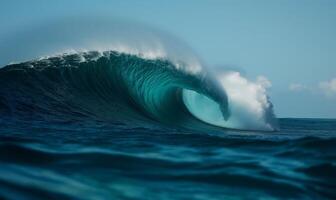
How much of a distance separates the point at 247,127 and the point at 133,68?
5.87 m


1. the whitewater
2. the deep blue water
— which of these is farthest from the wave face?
the deep blue water

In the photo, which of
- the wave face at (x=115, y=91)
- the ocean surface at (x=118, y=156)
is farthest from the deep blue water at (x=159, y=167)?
the wave face at (x=115, y=91)

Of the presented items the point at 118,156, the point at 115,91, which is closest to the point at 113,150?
the point at 118,156

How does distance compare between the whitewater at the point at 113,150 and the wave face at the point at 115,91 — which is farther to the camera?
the wave face at the point at 115,91

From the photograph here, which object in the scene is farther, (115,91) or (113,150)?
(115,91)

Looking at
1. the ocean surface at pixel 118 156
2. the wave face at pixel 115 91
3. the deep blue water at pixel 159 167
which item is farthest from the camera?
the wave face at pixel 115 91

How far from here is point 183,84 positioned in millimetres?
18250

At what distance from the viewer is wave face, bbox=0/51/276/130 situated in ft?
39.1

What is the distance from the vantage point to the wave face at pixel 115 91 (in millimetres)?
11922

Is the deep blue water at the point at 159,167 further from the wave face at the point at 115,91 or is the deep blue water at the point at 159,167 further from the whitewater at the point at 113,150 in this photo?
the wave face at the point at 115,91

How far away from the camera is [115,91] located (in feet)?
48.9

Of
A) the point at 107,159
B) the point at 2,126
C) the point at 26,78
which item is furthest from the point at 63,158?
the point at 26,78

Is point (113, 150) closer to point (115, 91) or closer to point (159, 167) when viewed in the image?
point (159, 167)

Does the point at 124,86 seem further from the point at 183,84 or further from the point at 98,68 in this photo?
the point at 183,84
